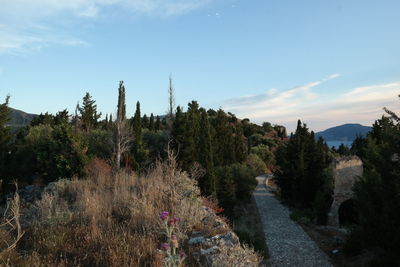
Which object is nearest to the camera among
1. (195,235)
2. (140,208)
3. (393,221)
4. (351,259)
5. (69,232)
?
(69,232)

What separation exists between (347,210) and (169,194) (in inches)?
671

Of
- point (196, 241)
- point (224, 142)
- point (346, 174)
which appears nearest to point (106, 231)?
point (196, 241)

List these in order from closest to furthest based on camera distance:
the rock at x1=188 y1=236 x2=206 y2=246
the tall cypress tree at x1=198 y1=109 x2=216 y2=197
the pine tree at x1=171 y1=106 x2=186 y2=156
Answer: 1. the rock at x1=188 y1=236 x2=206 y2=246
2. the tall cypress tree at x1=198 y1=109 x2=216 y2=197
3. the pine tree at x1=171 y1=106 x2=186 y2=156

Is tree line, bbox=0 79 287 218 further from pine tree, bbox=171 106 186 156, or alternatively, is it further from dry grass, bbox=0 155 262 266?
dry grass, bbox=0 155 262 266

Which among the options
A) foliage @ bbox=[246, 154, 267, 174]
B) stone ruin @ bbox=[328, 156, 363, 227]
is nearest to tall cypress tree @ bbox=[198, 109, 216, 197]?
stone ruin @ bbox=[328, 156, 363, 227]

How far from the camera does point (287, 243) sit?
14055 mm

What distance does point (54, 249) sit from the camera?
13.3 ft

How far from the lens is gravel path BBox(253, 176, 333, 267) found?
1189 centimetres

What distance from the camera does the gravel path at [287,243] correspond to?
11.9m

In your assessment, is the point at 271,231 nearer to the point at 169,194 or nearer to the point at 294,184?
the point at 294,184

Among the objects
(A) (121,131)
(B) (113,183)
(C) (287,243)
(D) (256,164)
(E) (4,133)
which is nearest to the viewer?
(B) (113,183)

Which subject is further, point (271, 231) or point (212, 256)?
point (271, 231)

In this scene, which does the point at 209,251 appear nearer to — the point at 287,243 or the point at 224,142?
the point at 287,243

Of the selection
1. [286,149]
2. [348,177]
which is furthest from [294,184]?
[348,177]
